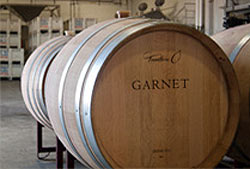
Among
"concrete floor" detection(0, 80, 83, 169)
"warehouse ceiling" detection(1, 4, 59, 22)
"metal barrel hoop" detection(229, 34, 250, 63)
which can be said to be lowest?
"concrete floor" detection(0, 80, 83, 169)

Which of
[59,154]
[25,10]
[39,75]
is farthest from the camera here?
[25,10]

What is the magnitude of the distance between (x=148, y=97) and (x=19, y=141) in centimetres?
373

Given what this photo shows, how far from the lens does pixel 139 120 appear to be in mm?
2111

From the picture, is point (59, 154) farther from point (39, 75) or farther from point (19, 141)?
point (19, 141)

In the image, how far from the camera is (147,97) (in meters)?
2.12

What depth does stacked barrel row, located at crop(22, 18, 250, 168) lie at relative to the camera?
80.0 inches

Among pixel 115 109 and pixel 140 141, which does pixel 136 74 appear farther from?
pixel 140 141

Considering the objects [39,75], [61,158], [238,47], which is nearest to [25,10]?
[39,75]

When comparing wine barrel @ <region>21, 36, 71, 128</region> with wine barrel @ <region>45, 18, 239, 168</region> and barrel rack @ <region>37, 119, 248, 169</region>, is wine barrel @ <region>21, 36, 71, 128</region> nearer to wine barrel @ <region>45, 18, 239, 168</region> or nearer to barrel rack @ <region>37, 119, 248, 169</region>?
barrel rack @ <region>37, 119, 248, 169</region>

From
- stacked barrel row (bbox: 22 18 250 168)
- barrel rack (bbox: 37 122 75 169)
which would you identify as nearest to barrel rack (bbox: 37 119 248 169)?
barrel rack (bbox: 37 122 75 169)

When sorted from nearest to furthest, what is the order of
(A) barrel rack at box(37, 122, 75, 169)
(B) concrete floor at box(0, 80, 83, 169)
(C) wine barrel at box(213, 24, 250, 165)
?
(C) wine barrel at box(213, 24, 250, 165)
(A) barrel rack at box(37, 122, 75, 169)
(B) concrete floor at box(0, 80, 83, 169)

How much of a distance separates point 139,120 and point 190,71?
409 millimetres

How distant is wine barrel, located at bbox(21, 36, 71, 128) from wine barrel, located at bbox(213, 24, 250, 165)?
1.58 m

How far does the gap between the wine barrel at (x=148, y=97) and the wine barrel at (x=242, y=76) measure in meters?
0.43
